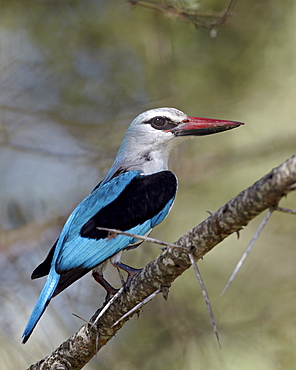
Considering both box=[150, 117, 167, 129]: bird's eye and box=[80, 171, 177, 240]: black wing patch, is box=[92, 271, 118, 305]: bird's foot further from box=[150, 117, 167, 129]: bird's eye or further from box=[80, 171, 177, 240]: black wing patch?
box=[150, 117, 167, 129]: bird's eye

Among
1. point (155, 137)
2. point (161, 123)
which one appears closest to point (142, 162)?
point (155, 137)

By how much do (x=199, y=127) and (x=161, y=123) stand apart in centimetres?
32

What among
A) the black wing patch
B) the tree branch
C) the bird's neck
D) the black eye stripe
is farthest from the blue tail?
the black eye stripe

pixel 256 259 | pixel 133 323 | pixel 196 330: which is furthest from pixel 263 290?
pixel 133 323

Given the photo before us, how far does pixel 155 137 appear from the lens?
4.67 metres

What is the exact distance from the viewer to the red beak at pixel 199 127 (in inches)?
174

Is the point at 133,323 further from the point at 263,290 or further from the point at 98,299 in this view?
the point at 263,290

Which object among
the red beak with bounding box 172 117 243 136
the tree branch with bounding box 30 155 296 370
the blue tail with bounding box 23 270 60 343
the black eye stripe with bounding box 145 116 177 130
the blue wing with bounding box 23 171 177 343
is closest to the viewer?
the tree branch with bounding box 30 155 296 370

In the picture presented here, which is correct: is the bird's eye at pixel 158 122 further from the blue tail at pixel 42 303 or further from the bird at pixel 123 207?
the blue tail at pixel 42 303

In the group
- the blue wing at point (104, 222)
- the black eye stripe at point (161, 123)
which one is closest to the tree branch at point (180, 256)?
the blue wing at point (104, 222)

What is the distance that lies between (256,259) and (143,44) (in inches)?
116

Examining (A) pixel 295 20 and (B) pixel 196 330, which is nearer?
(B) pixel 196 330

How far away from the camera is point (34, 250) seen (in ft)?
21.0

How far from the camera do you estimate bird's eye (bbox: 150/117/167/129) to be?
471 centimetres
